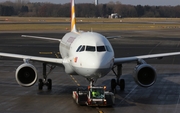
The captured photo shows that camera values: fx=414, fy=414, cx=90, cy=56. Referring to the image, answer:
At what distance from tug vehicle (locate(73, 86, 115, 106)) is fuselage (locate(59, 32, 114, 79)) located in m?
0.72

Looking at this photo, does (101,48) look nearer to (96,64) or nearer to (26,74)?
(96,64)

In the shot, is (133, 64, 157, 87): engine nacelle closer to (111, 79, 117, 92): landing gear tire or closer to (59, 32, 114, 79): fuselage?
(59, 32, 114, 79): fuselage

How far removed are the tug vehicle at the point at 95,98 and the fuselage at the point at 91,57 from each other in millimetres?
716

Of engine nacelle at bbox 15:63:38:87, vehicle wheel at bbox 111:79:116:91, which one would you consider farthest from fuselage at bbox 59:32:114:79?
vehicle wheel at bbox 111:79:116:91

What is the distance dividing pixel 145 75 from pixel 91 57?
4.04 meters

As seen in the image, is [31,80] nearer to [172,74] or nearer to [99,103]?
[99,103]

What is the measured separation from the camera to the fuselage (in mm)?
19156

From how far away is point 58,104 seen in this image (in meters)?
20.2

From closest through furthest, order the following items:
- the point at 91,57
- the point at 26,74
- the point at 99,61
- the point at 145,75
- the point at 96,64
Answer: the point at 96,64
the point at 99,61
the point at 91,57
the point at 26,74
the point at 145,75

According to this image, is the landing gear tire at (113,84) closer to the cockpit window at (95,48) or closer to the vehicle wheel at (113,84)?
the vehicle wheel at (113,84)

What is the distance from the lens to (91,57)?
19375mm

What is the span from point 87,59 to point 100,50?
0.92 m

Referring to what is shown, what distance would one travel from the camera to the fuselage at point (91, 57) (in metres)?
19.2

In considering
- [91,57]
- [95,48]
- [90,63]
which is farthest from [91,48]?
[90,63]
